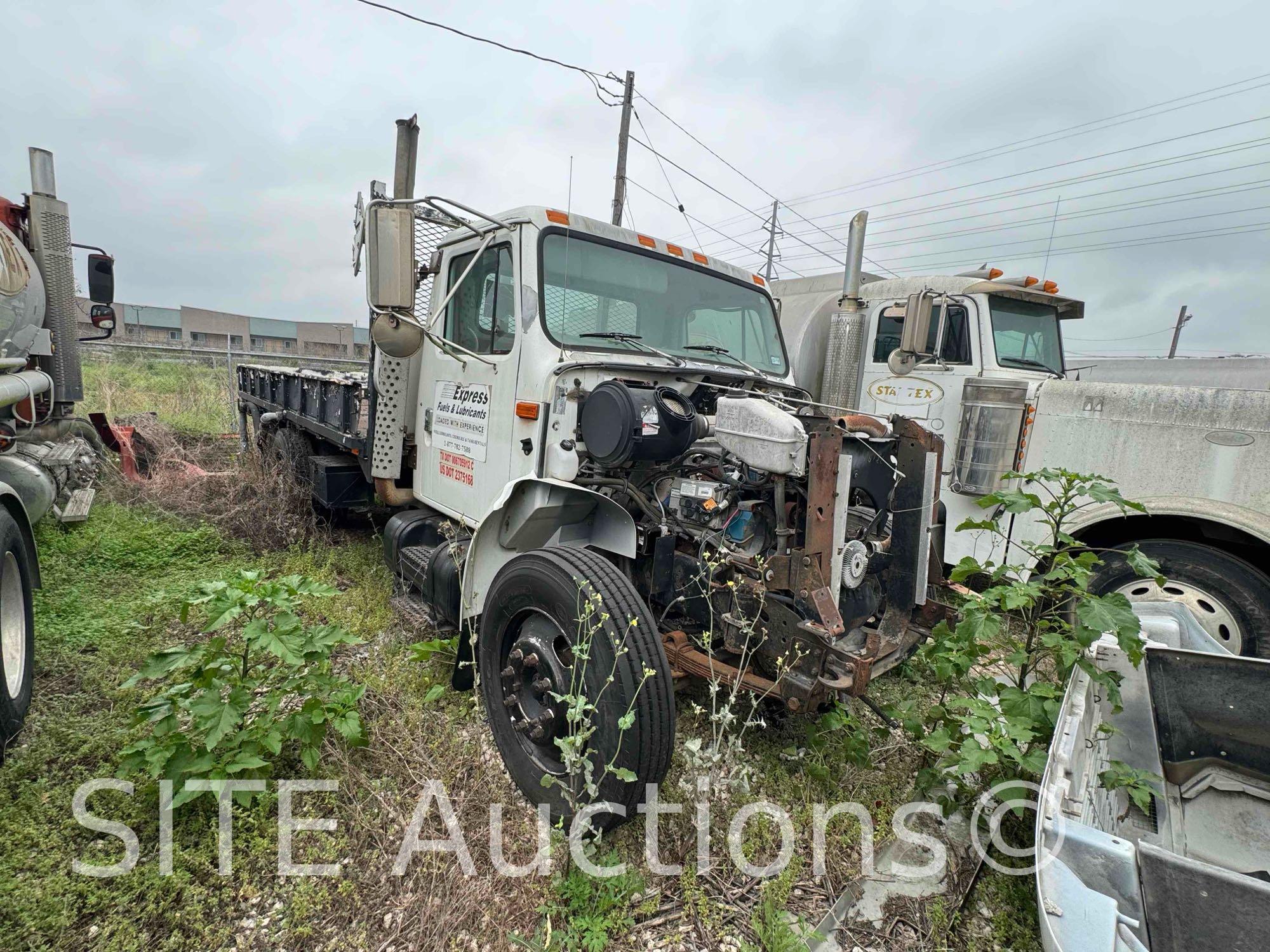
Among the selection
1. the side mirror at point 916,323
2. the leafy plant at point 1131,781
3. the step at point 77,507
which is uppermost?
the side mirror at point 916,323

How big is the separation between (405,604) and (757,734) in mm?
2286

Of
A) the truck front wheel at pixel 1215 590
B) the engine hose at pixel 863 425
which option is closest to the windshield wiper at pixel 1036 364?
the truck front wheel at pixel 1215 590

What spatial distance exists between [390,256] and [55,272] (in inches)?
178

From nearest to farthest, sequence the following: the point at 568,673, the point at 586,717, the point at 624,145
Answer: the point at 586,717, the point at 568,673, the point at 624,145

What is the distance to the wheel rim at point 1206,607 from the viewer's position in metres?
3.56

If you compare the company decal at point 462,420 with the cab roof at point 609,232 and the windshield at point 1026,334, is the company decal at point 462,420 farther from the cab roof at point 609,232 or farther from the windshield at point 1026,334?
the windshield at point 1026,334

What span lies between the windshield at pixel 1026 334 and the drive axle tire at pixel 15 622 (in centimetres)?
625

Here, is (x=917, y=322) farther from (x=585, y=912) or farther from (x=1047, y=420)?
(x=585, y=912)

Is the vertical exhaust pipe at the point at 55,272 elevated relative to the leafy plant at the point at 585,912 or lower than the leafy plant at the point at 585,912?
elevated

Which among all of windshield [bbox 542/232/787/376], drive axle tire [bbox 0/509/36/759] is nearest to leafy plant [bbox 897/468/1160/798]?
windshield [bbox 542/232/787/376]

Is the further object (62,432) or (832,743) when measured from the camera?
(62,432)

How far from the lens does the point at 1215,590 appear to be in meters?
3.63

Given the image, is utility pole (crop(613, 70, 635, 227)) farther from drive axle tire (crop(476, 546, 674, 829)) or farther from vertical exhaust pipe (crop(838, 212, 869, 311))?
drive axle tire (crop(476, 546, 674, 829))

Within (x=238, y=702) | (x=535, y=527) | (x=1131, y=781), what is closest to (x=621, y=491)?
(x=535, y=527)
